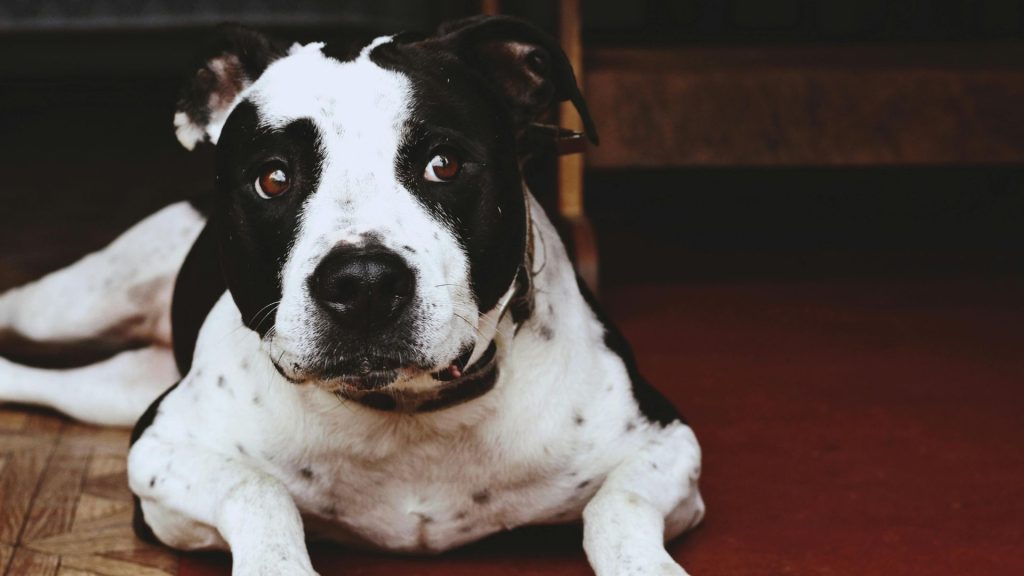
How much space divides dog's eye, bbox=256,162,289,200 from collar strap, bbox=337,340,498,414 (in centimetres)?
27

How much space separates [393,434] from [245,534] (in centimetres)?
23

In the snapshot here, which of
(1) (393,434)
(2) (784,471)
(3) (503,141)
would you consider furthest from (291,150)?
(2) (784,471)

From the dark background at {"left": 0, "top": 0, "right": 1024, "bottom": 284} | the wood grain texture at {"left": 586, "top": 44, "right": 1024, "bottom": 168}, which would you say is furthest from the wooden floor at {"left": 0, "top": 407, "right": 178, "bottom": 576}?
the wood grain texture at {"left": 586, "top": 44, "right": 1024, "bottom": 168}

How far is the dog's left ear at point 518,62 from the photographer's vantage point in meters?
1.66

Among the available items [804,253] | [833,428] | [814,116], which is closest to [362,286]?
[833,428]

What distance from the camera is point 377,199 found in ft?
4.69

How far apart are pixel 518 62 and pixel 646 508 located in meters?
0.65

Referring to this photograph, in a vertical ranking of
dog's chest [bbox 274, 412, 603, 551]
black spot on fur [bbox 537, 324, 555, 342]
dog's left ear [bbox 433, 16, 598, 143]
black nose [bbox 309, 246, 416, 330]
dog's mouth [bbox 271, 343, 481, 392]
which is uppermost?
dog's left ear [bbox 433, 16, 598, 143]

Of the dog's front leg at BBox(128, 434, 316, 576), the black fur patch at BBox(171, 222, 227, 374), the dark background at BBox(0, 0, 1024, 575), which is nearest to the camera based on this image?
the dog's front leg at BBox(128, 434, 316, 576)

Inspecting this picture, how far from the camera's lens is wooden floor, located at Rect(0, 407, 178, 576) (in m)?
1.73

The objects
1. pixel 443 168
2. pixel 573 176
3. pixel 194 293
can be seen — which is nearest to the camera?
pixel 443 168

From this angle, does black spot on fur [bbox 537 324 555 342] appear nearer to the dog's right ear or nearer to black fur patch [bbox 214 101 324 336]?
black fur patch [bbox 214 101 324 336]

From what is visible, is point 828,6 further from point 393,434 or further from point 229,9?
point 393,434

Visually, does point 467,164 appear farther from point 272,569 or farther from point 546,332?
point 272,569
